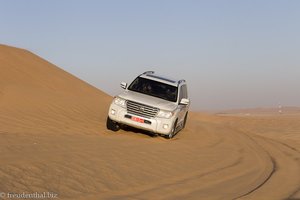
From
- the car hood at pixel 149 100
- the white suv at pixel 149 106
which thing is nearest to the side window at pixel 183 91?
the white suv at pixel 149 106

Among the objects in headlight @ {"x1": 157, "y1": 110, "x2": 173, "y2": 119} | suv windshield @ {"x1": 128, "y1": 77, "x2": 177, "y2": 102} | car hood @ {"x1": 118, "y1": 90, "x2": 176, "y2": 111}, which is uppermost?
suv windshield @ {"x1": 128, "y1": 77, "x2": 177, "y2": 102}

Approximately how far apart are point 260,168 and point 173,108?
3260 mm

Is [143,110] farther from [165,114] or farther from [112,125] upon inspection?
[112,125]

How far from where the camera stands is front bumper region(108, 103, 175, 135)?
40.6 ft

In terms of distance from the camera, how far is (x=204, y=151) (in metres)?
12.2

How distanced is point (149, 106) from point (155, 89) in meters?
1.40

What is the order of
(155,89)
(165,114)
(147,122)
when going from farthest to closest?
(155,89)
(165,114)
(147,122)

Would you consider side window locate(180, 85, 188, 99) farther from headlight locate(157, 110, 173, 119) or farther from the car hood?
headlight locate(157, 110, 173, 119)

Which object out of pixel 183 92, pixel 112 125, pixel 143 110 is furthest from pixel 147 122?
pixel 183 92

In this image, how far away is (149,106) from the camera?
1245 centimetres

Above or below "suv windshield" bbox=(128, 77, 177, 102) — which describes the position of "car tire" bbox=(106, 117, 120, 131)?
below

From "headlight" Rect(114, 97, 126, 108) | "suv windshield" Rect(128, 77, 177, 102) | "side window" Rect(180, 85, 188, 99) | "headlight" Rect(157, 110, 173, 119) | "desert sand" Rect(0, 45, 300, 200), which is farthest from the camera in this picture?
"side window" Rect(180, 85, 188, 99)

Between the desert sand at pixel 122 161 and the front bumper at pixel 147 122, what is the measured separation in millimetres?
328

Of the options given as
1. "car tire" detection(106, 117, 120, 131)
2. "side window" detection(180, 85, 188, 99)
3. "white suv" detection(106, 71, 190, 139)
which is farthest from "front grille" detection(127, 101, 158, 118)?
"side window" detection(180, 85, 188, 99)
